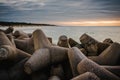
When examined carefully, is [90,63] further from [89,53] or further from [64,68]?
[89,53]

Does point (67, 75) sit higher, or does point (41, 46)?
point (41, 46)

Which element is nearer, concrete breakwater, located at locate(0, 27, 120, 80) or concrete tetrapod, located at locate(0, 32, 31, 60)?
concrete breakwater, located at locate(0, 27, 120, 80)

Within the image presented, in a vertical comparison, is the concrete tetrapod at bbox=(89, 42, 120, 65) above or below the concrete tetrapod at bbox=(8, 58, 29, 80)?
above

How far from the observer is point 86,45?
4516 mm

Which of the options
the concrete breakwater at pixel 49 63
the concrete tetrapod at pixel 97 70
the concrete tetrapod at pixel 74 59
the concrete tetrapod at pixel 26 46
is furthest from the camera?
the concrete tetrapod at pixel 26 46

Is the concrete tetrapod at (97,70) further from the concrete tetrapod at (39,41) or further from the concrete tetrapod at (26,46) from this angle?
the concrete tetrapod at (26,46)

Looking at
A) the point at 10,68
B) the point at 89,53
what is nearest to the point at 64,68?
the point at 10,68

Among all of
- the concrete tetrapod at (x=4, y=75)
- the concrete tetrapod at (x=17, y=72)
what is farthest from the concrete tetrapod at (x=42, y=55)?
the concrete tetrapod at (x=4, y=75)

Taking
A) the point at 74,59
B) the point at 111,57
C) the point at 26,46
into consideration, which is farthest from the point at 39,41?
the point at 111,57

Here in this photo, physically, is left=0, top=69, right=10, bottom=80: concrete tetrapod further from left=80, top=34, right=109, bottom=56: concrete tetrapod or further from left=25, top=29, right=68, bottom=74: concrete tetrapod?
left=80, top=34, right=109, bottom=56: concrete tetrapod

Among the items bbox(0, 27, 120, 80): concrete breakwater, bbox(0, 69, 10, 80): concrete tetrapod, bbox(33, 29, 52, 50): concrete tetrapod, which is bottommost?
bbox(0, 69, 10, 80): concrete tetrapod

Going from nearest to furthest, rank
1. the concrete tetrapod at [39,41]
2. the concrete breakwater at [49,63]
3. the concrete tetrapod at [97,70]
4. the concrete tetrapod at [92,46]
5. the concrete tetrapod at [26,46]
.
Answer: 1. the concrete tetrapod at [97,70]
2. the concrete breakwater at [49,63]
3. the concrete tetrapod at [39,41]
4. the concrete tetrapod at [26,46]
5. the concrete tetrapod at [92,46]

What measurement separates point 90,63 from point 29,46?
4.77ft

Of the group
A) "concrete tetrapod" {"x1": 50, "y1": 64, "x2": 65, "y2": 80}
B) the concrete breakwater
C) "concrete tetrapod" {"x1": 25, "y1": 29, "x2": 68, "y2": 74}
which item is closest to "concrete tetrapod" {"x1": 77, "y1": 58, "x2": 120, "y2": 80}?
the concrete breakwater
